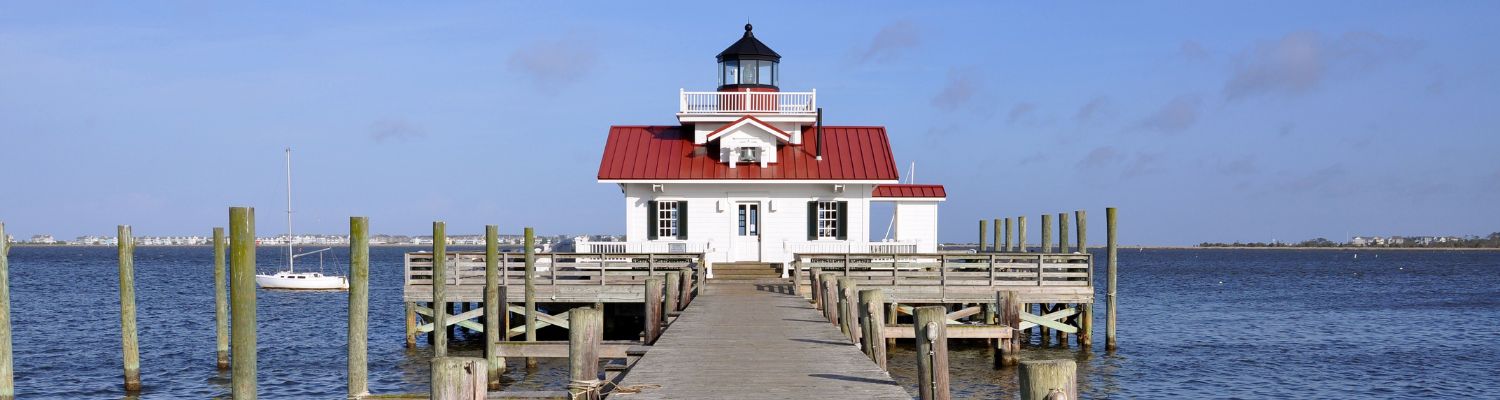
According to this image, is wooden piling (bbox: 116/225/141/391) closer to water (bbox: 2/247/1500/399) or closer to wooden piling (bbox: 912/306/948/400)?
water (bbox: 2/247/1500/399)

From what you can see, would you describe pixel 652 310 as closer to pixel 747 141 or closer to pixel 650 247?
pixel 650 247

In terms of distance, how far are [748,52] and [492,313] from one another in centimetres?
1647

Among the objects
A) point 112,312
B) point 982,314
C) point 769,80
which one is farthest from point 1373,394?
point 112,312

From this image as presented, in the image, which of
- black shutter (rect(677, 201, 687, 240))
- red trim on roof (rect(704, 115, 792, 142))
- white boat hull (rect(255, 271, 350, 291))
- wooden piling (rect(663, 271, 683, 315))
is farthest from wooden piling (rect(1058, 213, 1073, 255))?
white boat hull (rect(255, 271, 350, 291))

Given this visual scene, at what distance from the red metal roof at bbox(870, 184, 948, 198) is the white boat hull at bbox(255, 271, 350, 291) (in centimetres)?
2963

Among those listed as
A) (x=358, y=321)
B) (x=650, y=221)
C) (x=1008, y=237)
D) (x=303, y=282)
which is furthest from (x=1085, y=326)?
(x=303, y=282)

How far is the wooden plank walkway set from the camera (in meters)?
10.8

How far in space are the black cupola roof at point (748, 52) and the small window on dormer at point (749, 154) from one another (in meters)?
3.55

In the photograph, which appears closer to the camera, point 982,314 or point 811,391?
point 811,391

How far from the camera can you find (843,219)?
3105 centimetres

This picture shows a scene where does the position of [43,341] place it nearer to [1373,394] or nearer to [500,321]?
[500,321]

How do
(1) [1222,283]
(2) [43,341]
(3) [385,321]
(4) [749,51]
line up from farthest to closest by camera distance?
(1) [1222,283] → (3) [385,321] → (4) [749,51] → (2) [43,341]

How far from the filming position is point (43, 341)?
30812mm

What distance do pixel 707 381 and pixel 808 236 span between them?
19.6m
